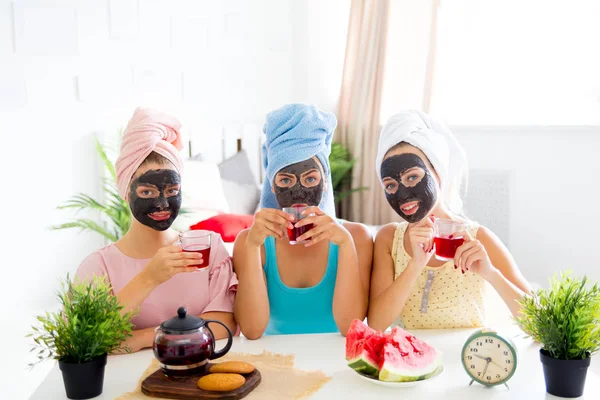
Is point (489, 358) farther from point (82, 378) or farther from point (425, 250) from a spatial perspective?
point (82, 378)

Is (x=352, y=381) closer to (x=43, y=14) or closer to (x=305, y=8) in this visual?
(x=43, y=14)

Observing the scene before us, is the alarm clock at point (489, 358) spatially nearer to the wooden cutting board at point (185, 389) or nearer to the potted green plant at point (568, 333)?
the potted green plant at point (568, 333)

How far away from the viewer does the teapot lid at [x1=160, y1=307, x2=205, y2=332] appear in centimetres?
149

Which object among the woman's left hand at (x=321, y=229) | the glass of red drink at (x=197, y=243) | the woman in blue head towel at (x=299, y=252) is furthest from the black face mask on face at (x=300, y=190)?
the glass of red drink at (x=197, y=243)

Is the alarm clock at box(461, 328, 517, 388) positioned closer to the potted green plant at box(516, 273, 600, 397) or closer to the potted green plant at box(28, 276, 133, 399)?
the potted green plant at box(516, 273, 600, 397)

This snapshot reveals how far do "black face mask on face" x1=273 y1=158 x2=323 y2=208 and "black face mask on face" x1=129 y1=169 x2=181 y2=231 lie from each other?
313 millimetres

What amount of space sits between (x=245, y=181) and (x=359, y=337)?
141 inches

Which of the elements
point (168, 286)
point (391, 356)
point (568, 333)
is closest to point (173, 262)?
point (168, 286)

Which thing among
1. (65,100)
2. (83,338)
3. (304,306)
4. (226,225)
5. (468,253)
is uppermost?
(65,100)

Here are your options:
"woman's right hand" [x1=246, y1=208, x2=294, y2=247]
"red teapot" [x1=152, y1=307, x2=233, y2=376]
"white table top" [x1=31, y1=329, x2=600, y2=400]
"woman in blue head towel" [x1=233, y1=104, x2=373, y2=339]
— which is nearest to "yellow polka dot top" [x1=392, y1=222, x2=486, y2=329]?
"woman in blue head towel" [x1=233, y1=104, x2=373, y2=339]

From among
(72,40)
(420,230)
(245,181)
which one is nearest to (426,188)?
(420,230)

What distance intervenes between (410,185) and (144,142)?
2.48 feet

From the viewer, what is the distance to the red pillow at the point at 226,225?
4.00 metres

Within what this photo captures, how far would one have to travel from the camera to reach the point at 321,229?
5.98ft
